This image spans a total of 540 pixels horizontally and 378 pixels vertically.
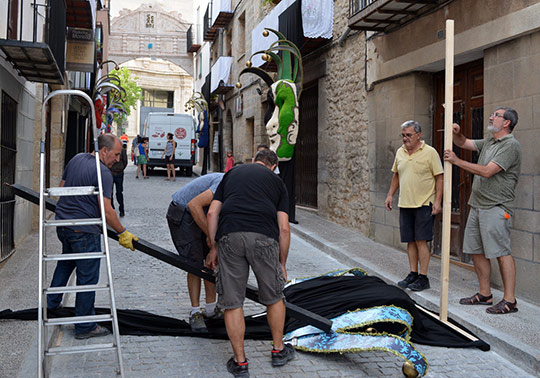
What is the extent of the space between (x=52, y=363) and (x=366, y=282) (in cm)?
275

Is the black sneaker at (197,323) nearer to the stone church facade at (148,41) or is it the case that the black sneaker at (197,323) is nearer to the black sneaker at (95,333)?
the black sneaker at (95,333)

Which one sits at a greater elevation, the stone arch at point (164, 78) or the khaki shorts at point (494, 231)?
the stone arch at point (164, 78)

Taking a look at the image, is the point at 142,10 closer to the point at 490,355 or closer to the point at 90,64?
the point at 90,64

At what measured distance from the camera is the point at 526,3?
5691 millimetres

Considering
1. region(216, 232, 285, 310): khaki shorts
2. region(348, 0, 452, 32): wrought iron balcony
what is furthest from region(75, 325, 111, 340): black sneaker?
region(348, 0, 452, 32): wrought iron balcony

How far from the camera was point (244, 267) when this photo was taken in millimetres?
3838

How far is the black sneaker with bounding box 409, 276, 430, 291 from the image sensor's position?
5.88 m

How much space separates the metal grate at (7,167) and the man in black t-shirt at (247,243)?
437 cm

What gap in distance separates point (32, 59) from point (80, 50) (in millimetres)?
6591

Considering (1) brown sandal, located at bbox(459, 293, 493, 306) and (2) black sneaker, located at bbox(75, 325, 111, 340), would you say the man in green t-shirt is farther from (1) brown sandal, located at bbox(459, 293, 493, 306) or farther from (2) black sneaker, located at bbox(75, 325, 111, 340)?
(2) black sneaker, located at bbox(75, 325, 111, 340)

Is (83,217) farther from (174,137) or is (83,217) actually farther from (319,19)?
(174,137)

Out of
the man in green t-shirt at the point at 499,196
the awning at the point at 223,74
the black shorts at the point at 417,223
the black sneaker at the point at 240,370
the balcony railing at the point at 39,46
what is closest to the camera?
the black sneaker at the point at 240,370

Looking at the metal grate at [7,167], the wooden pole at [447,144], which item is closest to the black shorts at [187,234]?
the wooden pole at [447,144]

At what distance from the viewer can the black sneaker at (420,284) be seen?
5875 mm
